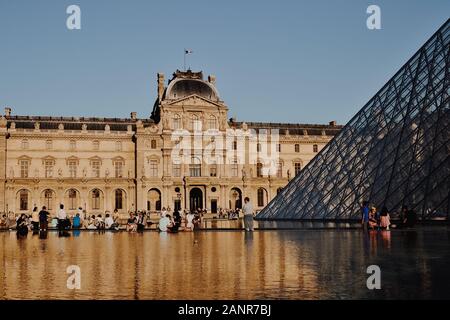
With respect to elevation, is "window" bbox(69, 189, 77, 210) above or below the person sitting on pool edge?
above

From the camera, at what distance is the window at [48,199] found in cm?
6344

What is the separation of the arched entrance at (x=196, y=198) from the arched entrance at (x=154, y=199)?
3.41 meters

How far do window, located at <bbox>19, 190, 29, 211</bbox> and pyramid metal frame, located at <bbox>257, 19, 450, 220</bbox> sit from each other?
40.8 metres

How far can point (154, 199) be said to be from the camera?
65312mm

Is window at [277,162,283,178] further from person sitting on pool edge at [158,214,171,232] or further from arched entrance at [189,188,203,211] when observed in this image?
person sitting on pool edge at [158,214,171,232]

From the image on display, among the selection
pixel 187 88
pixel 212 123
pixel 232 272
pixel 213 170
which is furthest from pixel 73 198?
pixel 232 272

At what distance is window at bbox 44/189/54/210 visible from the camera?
6344 centimetres

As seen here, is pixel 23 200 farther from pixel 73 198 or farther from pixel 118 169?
pixel 118 169

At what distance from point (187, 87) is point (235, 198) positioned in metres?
13.1

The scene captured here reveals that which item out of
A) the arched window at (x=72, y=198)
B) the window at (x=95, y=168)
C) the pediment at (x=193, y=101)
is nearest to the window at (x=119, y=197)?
the window at (x=95, y=168)

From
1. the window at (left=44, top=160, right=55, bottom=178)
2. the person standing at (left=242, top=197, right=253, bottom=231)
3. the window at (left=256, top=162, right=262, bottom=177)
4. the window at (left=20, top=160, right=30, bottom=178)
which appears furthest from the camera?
the window at (left=256, top=162, right=262, bottom=177)

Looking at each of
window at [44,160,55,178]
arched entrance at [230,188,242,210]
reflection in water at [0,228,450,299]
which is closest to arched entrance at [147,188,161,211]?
arched entrance at [230,188,242,210]

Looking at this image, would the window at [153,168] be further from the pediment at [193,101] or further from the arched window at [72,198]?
the arched window at [72,198]

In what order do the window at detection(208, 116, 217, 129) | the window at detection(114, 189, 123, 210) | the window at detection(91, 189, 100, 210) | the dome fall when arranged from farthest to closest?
the dome < the window at detection(208, 116, 217, 129) < the window at detection(114, 189, 123, 210) < the window at detection(91, 189, 100, 210)
